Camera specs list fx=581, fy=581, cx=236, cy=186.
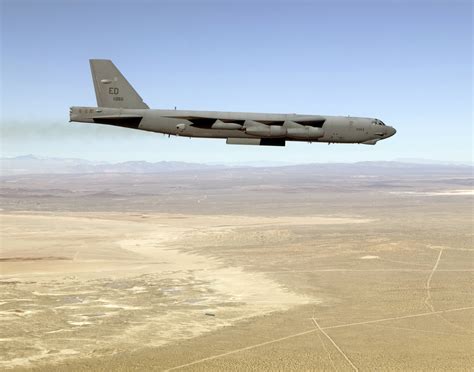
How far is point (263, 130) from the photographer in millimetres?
61969

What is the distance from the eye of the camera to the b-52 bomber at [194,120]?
203 feet

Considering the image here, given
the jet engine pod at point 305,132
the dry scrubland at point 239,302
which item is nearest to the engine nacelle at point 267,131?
the jet engine pod at point 305,132

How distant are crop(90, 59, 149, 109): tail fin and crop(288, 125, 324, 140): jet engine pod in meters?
16.6

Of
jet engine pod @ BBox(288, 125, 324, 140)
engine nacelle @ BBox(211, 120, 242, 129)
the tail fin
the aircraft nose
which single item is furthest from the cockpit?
the tail fin

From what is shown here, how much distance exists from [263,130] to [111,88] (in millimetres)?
17497

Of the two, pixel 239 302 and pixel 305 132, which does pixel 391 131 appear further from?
pixel 239 302

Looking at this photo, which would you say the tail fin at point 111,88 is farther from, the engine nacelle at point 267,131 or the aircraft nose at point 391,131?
the aircraft nose at point 391,131

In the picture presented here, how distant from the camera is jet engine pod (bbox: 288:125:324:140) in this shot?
2496 inches

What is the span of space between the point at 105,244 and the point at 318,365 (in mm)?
108779

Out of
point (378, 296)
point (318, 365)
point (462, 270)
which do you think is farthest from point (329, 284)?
point (318, 365)

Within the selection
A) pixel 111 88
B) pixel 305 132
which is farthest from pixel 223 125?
pixel 111 88

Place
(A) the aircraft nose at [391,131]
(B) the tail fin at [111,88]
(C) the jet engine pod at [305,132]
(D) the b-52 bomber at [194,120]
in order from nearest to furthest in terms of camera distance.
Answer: (D) the b-52 bomber at [194,120] → (C) the jet engine pod at [305,132] → (B) the tail fin at [111,88] → (A) the aircraft nose at [391,131]

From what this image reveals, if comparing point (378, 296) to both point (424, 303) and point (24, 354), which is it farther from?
point (24, 354)

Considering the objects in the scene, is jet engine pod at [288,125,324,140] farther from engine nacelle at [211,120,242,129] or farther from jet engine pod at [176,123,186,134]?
jet engine pod at [176,123,186,134]
